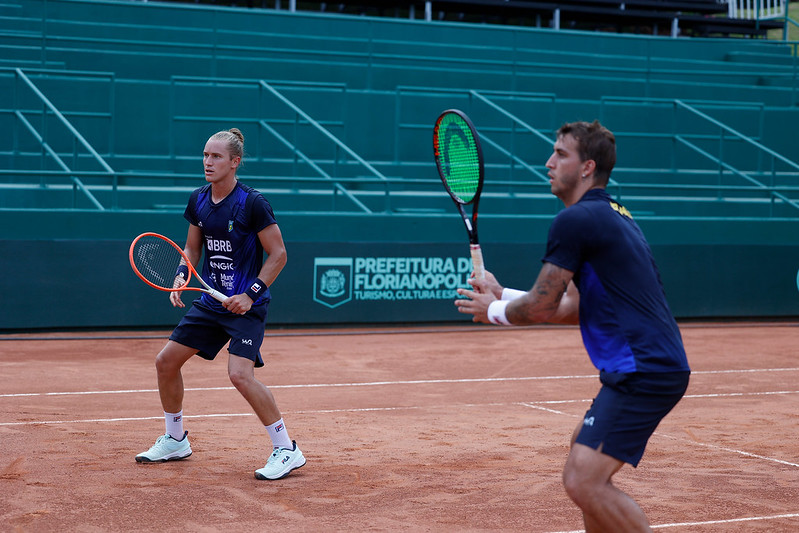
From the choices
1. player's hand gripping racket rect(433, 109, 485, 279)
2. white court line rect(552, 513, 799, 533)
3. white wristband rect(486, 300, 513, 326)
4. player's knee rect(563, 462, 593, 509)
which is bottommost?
white court line rect(552, 513, 799, 533)

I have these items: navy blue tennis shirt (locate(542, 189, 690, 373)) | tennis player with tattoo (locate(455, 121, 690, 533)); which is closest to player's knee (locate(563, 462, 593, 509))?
tennis player with tattoo (locate(455, 121, 690, 533))

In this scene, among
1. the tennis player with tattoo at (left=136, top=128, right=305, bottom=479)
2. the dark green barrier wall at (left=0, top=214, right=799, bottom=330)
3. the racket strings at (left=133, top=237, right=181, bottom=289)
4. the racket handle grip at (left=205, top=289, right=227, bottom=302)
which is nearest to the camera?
the racket handle grip at (left=205, top=289, right=227, bottom=302)

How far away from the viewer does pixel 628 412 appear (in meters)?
3.75

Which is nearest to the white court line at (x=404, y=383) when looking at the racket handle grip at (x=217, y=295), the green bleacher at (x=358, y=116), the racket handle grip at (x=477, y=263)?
the racket handle grip at (x=217, y=295)

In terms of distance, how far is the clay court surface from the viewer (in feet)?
17.0

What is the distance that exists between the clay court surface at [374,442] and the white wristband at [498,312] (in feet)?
5.25

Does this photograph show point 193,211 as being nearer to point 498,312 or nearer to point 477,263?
point 477,263

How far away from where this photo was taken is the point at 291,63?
61.1 feet

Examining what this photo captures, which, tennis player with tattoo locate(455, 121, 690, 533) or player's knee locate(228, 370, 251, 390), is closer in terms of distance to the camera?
tennis player with tattoo locate(455, 121, 690, 533)

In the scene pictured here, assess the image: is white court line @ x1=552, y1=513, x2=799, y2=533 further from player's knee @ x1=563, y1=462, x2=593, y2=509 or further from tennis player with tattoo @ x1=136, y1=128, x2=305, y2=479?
tennis player with tattoo @ x1=136, y1=128, x2=305, y2=479

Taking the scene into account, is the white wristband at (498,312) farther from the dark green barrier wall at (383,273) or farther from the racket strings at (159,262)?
the dark green barrier wall at (383,273)

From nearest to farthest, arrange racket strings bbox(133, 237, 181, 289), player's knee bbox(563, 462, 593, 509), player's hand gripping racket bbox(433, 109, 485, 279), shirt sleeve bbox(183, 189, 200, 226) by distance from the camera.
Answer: player's knee bbox(563, 462, 593, 509) → player's hand gripping racket bbox(433, 109, 485, 279) → shirt sleeve bbox(183, 189, 200, 226) → racket strings bbox(133, 237, 181, 289)

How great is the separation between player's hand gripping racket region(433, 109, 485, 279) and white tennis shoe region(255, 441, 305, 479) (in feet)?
6.90

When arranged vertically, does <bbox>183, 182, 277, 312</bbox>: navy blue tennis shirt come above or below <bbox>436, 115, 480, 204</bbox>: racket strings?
below
